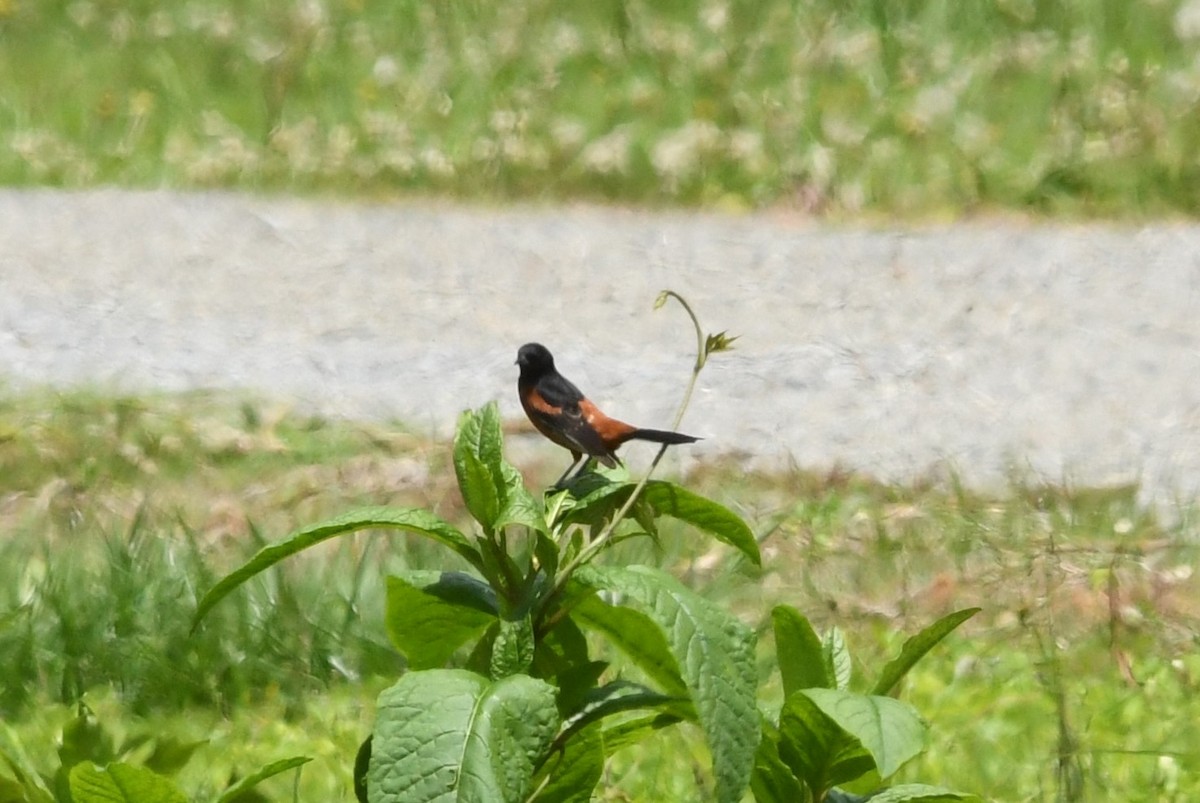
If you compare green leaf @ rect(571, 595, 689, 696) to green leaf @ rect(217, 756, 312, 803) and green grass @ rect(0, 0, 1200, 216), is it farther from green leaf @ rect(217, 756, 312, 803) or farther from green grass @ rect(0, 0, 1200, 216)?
green grass @ rect(0, 0, 1200, 216)

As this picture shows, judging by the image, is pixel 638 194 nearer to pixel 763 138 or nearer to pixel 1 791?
pixel 763 138

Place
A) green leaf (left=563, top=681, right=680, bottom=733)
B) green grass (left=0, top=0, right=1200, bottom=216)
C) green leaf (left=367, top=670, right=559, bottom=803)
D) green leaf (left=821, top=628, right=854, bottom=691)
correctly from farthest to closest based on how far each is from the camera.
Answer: green grass (left=0, top=0, right=1200, bottom=216) < green leaf (left=821, top=628, right=854, bottom=691) < green leaf (left=563, top=681, right=680, bottom=733) < green leaf (left=367, top=670, right=559, bottom=803)

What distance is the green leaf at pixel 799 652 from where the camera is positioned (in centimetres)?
215

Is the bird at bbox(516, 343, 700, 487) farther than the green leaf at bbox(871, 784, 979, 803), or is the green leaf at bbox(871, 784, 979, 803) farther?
the bird at bbox(516, 343, 700, 487)

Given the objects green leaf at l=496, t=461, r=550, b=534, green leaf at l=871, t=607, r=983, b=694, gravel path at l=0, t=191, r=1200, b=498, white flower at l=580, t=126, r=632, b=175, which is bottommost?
gravel path at l=0, t=191, r=1200, b=498

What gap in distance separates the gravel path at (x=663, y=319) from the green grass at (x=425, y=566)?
45 centimetres

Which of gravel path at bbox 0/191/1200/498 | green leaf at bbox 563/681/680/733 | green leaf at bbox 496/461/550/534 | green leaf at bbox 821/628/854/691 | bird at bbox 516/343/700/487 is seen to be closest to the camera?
green leaf at bbox 496/461/550/534

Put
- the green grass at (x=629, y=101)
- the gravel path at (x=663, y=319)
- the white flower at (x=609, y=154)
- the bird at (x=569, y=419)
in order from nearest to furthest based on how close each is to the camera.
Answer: the bird at (x=569, y=419) → the gravel path at (x=663, y=319) → the green grass at (x=629, y=101) → the white flower at (x=609, y=154)

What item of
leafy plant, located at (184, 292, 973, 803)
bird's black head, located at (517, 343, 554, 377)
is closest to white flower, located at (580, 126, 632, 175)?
bird's black head, located at (517, 343, 554, 377)

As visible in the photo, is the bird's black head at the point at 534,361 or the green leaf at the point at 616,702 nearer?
the green leaf at the point at 616,702

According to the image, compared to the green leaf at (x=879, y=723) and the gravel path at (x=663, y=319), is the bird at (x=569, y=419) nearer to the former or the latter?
the green leaf at (x=879, y=723)

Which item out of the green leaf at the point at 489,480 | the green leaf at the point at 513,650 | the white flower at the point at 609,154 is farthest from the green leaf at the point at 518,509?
the white flower at the point at 609,154

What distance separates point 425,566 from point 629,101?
17.7 feet

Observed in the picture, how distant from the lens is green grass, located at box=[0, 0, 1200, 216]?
837cm
